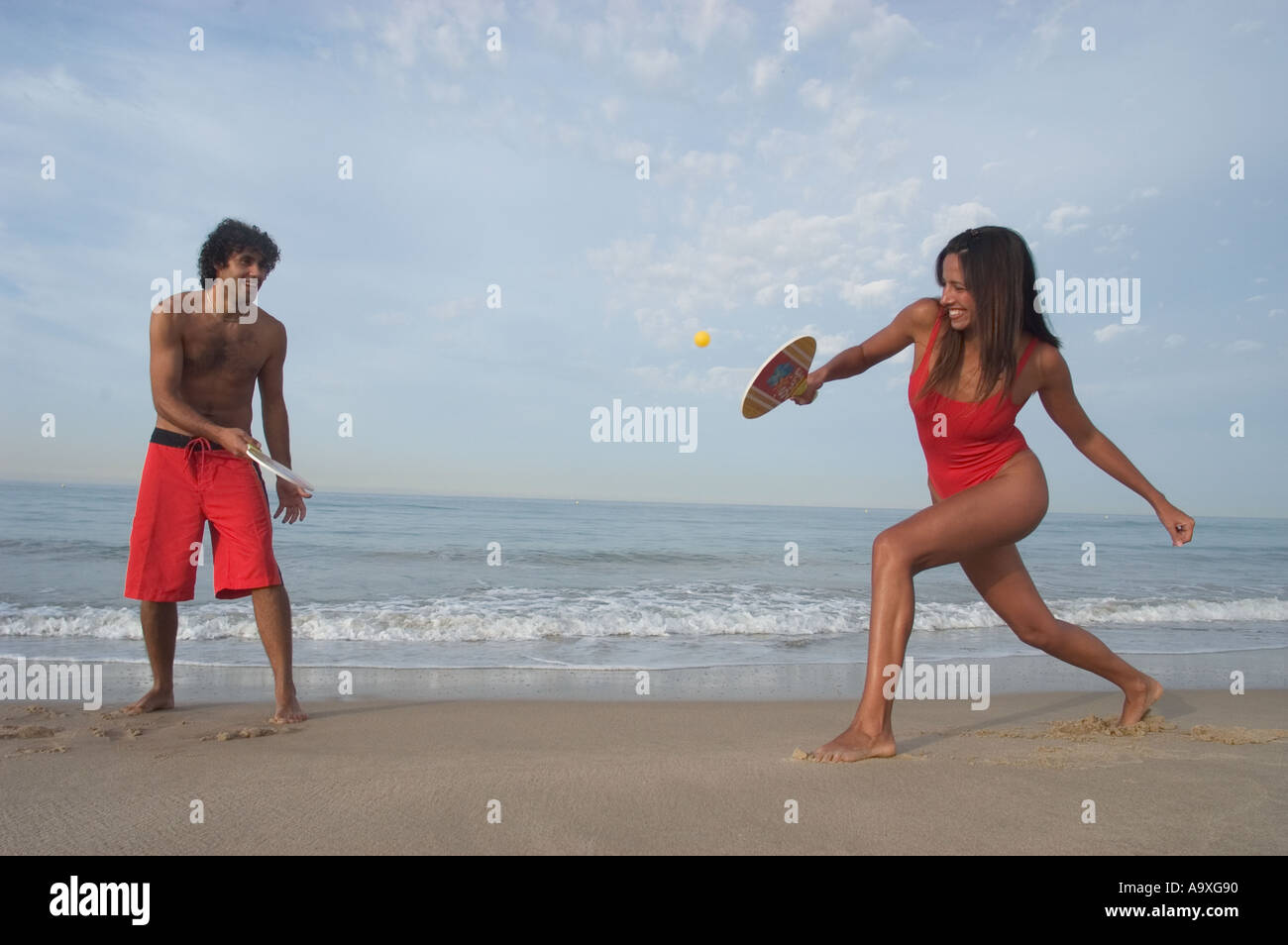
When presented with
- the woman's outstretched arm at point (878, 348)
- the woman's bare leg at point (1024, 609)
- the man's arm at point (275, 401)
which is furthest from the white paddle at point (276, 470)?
the woman's bare leg at point (1024, 609)

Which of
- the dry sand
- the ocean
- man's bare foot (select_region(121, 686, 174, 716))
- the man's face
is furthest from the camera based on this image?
the ocean

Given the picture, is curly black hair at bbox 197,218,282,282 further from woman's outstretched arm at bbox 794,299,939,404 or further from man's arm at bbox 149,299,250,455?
woman's outstretched arm at bbox 794,299,939,404

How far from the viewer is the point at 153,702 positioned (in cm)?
394

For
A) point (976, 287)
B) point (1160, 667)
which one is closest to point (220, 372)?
point (976, 287)

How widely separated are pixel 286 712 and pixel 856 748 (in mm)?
2387

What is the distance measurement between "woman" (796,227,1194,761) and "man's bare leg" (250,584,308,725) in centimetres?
230

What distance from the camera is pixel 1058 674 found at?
5883 mm

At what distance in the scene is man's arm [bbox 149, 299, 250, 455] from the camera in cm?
350

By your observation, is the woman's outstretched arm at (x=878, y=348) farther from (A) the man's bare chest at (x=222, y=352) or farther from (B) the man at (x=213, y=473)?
(A) the man's bare chest at (x=222, y=352)

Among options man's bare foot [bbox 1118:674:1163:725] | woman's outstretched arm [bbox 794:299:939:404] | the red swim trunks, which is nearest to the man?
the red swim trunks

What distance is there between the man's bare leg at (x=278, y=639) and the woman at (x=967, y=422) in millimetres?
2295

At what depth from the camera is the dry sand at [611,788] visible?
2117 millimetres

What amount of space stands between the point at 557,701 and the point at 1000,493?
2.72m
